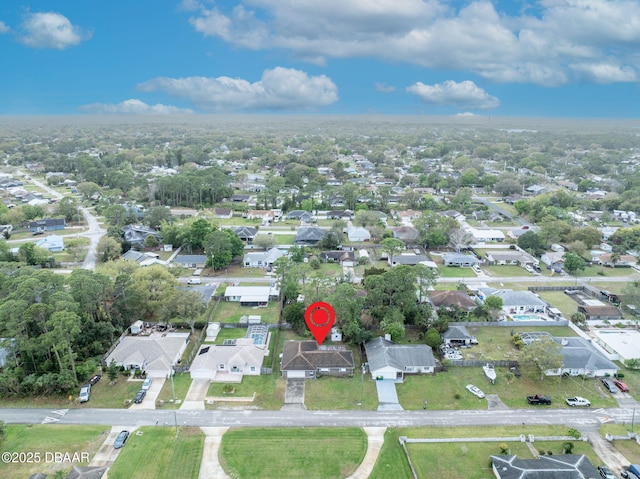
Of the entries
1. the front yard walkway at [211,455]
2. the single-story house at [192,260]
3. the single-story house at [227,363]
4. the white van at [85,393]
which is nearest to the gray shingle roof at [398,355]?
the single-story house at [227,363]

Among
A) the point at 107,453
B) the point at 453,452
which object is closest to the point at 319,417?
the point at 453,452

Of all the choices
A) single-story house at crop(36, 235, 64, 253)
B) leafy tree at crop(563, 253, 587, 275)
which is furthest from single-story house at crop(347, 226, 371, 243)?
single-story house at crop(36, 235, 64, 253)

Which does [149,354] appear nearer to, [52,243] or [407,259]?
[407,259]

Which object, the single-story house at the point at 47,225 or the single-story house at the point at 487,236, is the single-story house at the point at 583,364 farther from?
the single-story house at the point at 47,225

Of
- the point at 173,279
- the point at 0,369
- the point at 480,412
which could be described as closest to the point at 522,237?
the point at 480,412

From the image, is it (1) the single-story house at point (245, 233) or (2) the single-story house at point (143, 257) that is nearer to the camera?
(2) the single-story house at point (143, 257)

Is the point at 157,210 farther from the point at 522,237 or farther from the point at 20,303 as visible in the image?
→ the point at 522,237
